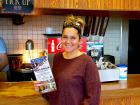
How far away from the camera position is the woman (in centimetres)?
148

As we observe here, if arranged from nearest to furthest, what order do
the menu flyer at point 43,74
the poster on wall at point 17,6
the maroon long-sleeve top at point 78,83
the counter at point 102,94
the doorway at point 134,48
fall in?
the maroon long-sleeve top at point 78,83 → the menu flyer at point 43,74 → the counter at point 102,94 → the poster on wall at point 17,6 → the doorway at point 134,48

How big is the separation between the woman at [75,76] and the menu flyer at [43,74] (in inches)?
1.9

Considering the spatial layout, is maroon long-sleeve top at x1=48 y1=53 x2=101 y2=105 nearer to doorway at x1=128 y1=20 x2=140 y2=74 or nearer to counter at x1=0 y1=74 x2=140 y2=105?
counter at x1=0 y1=74 x2=140 y2=105

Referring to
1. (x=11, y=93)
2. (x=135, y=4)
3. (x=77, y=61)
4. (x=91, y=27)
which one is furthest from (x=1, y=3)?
(x=135, y=4)

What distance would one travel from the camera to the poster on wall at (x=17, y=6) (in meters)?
2.08

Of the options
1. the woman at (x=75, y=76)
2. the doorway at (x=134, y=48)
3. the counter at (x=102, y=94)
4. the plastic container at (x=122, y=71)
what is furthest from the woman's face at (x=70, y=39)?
the doorway at (x=134, y=48)

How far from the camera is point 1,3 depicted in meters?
2.06

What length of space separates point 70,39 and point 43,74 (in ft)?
1.04

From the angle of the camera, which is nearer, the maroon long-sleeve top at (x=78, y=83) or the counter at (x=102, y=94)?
the maroon long-sleeve top at (x=78, y=83)

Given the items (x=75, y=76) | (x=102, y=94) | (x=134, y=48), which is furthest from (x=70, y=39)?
(x=134, y=48)

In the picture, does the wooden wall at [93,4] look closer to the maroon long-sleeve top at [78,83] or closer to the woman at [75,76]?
the woman at [75,76]

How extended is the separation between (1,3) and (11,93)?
821 millimetres

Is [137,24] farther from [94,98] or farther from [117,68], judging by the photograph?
[94,98]

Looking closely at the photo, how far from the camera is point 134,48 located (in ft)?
11.2
